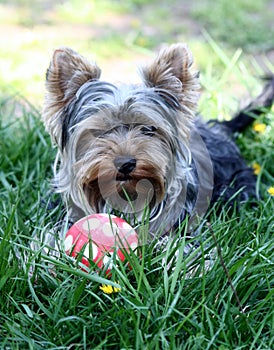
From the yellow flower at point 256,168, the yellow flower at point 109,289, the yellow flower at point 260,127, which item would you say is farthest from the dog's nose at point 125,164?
the yellow flower at point 260,127

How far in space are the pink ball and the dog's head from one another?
19 centimetres

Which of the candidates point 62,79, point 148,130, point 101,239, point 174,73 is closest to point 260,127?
point 174,73

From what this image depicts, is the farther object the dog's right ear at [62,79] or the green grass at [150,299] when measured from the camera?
the dog's right ear at [62,79]

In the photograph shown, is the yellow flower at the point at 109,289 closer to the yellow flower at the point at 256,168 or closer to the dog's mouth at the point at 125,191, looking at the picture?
the dog's mouth at the point at 125,191

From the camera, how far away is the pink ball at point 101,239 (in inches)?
131

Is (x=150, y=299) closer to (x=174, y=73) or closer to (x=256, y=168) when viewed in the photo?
(x=174, y=73)

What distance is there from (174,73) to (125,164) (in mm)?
683

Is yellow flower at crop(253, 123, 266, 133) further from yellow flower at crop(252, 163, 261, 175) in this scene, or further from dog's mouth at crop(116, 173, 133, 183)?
dog's mouth at crop(116, 173, 133, 183)

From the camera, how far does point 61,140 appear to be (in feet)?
13.0

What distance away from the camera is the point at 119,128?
3746 mm

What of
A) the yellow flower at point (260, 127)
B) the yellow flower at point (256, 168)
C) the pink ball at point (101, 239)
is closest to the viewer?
the pink ball at point (101, 239)

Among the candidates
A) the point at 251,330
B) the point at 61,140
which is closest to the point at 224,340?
the point at 251,330

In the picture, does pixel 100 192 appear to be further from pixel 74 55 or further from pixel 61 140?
pixel 74 55

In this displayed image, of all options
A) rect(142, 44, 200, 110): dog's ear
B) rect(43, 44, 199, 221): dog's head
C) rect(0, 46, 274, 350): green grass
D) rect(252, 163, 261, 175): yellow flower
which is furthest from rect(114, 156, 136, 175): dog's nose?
rect(252, 163, 261, 175): yellow flower
